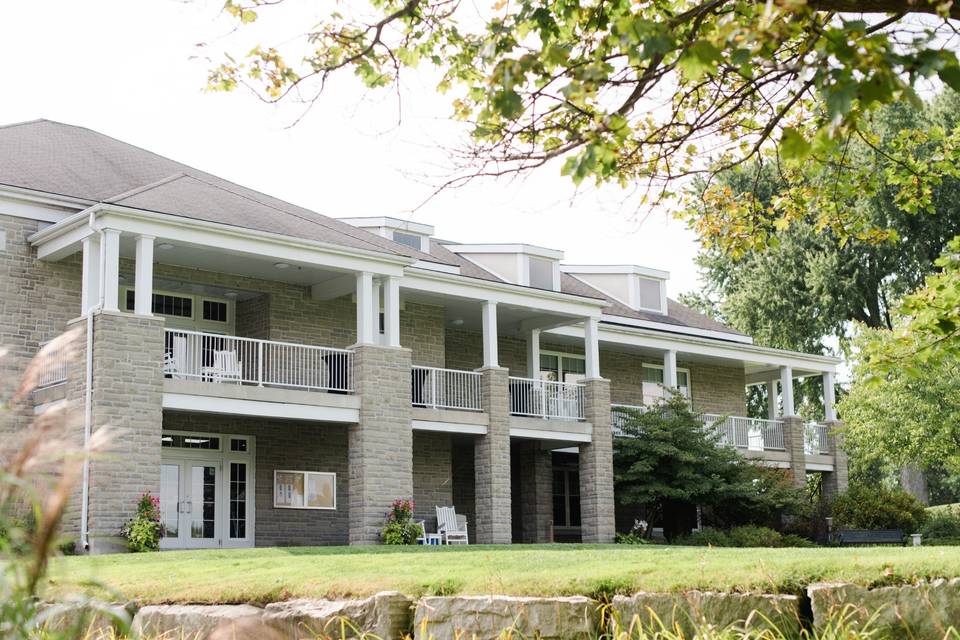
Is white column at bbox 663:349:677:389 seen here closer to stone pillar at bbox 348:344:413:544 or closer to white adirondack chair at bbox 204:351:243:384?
stone pillar at bbox 348:344:413:544

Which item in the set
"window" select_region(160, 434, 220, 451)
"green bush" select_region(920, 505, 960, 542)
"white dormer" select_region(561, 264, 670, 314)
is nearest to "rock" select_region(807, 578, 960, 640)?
"window" select_region(160, 434, 220, 451)

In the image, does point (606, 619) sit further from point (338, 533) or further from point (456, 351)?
point (456, 351)

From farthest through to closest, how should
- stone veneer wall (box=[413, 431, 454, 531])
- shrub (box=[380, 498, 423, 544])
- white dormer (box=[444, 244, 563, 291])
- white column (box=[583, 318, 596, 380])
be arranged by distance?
1. white dormer (box=[444, 244, 563, 291])
2. white column (box=[583, 318, 596, 380])
3. stone veneer wall (box=[413, 431, 454, 531])
4. shrub (box=[380, 498, 423, 544])

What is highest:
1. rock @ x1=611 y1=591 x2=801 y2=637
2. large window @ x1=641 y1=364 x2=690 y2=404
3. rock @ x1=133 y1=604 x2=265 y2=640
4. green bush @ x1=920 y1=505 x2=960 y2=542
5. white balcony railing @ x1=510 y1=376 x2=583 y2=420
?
large window @ x1=641 y1=364 x2=690 y2=404

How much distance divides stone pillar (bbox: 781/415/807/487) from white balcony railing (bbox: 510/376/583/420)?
29.1 ft

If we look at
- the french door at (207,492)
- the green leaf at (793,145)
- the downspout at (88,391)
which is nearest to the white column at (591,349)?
the french door at (207,492)

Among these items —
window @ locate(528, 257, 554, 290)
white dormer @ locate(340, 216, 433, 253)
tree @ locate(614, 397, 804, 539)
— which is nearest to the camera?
tree @ locate(614, 397, 804, 539)

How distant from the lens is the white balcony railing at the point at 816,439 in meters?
33.5

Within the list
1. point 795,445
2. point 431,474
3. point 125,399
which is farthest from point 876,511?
point 125,399

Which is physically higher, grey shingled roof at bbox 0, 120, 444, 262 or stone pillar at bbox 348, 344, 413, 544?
grey shingled roof at bbox 0, 120, 444, 262

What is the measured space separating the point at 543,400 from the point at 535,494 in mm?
2782

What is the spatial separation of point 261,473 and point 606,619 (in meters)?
17.0

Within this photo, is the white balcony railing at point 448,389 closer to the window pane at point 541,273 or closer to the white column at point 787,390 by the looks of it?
the window pane at point 541,273

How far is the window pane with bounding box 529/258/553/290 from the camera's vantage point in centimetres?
2892
